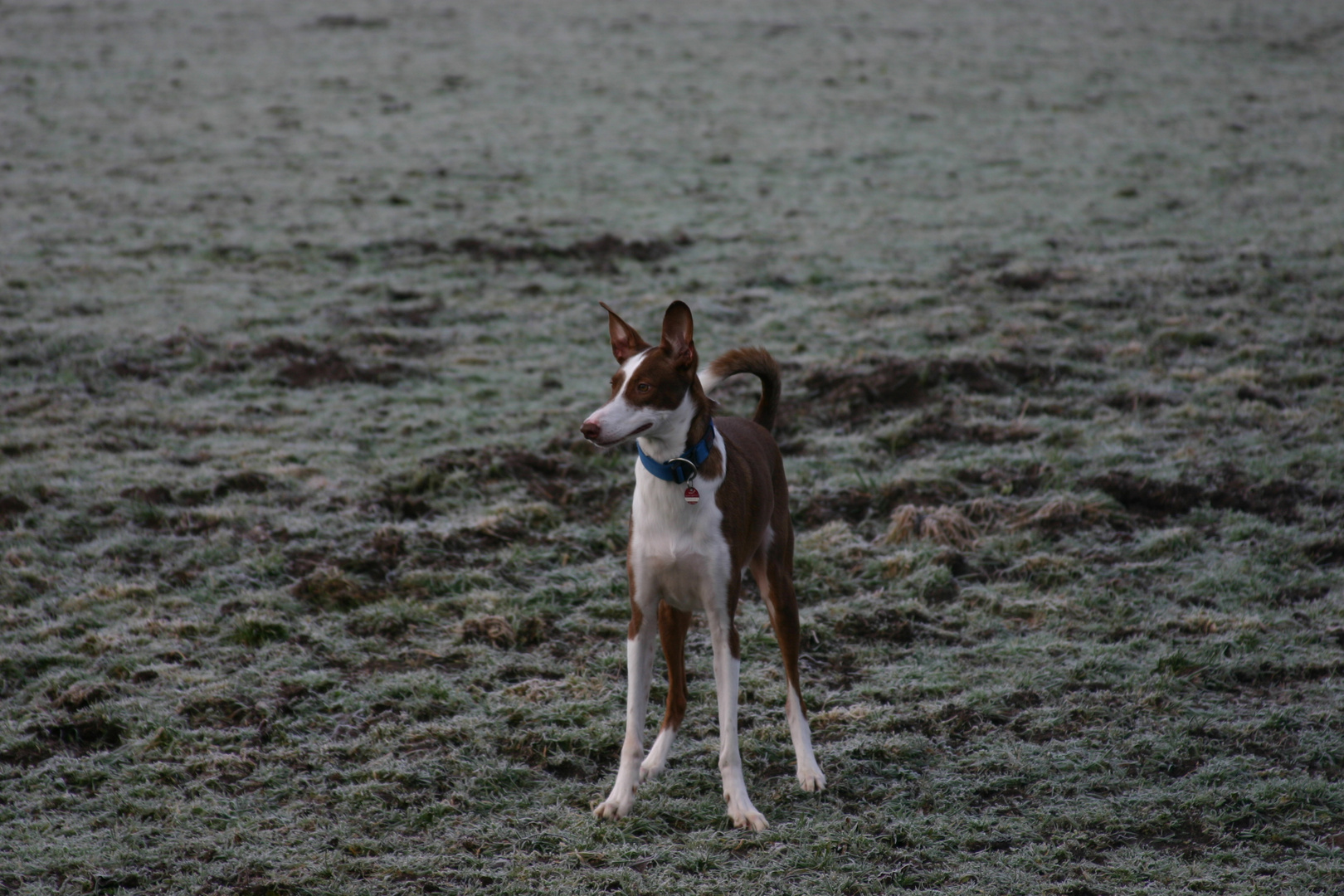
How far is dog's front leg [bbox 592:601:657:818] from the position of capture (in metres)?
4.10

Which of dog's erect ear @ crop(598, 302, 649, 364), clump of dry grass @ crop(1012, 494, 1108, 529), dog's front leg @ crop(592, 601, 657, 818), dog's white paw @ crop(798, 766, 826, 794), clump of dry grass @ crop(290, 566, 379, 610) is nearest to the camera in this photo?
dog's erect ear @ crop(598, 302, 649, 364)

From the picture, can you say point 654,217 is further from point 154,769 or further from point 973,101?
point 154,769

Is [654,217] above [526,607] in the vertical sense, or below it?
Result: above

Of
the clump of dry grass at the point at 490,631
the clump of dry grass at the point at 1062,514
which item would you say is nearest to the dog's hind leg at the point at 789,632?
the clump of dry grass at the point at 490,631

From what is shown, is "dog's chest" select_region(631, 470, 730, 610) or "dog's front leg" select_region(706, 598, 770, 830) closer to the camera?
"dog's chest" select_region(631, 470, 730, 610)

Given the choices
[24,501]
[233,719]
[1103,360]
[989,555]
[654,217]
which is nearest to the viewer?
[233,719]

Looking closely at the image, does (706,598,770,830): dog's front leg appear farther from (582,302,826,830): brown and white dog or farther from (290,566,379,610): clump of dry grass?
(290,566,379,610): clump of dry grass

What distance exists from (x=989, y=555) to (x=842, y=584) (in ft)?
2.98

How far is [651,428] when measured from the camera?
3.79 meters

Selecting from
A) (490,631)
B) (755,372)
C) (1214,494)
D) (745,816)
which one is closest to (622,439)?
(755,372)

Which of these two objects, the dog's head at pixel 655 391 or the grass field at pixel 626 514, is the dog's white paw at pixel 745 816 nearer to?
the grass field at pixel 626 514

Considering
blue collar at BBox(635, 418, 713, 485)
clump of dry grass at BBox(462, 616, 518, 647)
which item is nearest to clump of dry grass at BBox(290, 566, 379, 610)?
clump of dry grass at BBox(462, 616, 518, 647)

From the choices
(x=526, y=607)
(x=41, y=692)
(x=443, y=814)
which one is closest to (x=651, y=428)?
(x=443, y=814)

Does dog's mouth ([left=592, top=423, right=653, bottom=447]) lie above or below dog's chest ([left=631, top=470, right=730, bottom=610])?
above
